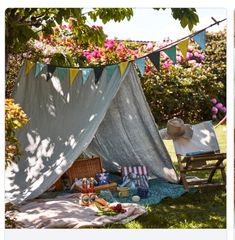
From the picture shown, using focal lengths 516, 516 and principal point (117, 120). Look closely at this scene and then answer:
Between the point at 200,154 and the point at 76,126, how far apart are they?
1.35 m

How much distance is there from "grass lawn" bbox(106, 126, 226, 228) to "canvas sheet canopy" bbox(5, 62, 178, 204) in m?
0.67

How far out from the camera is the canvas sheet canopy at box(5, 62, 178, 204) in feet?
17.4

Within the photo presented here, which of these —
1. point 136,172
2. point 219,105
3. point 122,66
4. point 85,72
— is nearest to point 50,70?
point 85,72

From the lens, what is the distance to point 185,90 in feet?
31.6

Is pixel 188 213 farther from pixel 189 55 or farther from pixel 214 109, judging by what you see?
pixel 189 55

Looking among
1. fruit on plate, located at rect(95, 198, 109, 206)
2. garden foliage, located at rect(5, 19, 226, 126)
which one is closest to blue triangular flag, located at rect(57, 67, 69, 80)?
fruit on plate, located at rect(95, 198, 109, 206)

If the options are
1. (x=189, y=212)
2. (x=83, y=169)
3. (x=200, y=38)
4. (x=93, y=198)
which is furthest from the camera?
(x=83, y=169)

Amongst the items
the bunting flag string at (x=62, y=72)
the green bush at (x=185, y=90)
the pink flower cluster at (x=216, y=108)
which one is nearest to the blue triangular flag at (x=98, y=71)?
the bunting flag string at (x=62, y=72)

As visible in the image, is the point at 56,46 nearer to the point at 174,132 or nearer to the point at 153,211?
the point at 174,132

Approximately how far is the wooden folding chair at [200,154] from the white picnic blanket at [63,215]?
0.91 meters

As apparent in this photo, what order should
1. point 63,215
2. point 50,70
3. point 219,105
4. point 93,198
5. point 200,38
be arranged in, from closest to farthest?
point 63,215, point 200,38, point 93,198, point 50,70, point 219,105

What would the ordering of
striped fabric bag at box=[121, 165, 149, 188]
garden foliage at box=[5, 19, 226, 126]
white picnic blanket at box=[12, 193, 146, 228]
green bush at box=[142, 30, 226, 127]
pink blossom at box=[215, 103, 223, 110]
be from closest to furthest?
white picnic blanket at box=[12, 193, 146, 228] → striped fabric bag at box=[121, 165, 149, 188] → garden foliage at box=[5, 19, 226, 126] → green bush at box=[142, 30, 226, 127] → pink blossom at box=[215, 103, 223, 110]

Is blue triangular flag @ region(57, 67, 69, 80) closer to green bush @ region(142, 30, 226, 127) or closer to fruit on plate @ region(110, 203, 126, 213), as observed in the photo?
fruit on plate @ region(110, 203, 126, 213)
